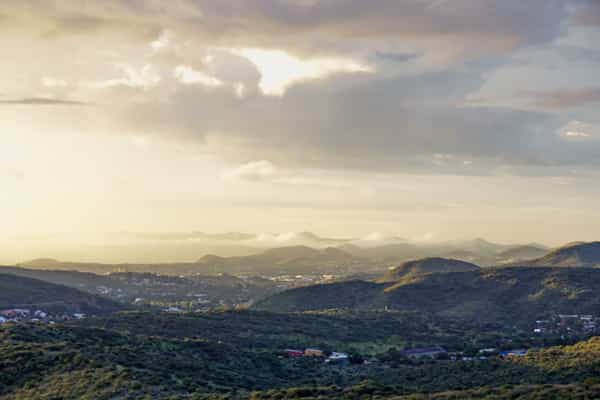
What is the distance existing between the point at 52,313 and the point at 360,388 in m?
136

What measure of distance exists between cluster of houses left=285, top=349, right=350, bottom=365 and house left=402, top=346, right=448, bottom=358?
10.7 metres

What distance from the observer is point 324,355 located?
107m

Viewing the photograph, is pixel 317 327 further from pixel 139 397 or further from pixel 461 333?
pixel 139 397

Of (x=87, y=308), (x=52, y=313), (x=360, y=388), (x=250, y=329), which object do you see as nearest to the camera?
(x=360, y=388)

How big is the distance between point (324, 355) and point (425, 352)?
2102 cm

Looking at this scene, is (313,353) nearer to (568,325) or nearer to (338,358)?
(338,358)

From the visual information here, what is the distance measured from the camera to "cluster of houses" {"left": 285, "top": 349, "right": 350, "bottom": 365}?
101188 millimetres

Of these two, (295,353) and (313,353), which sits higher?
(295,353)

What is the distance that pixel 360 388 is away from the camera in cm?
5478

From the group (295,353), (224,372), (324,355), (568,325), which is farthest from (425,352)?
(568,325)

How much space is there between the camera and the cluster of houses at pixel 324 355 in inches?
3984

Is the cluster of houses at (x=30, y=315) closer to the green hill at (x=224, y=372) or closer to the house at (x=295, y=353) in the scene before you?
the green hill at (x=224, y=372)

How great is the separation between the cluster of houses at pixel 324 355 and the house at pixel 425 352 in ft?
34.9

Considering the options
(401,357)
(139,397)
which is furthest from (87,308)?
(139,397)
